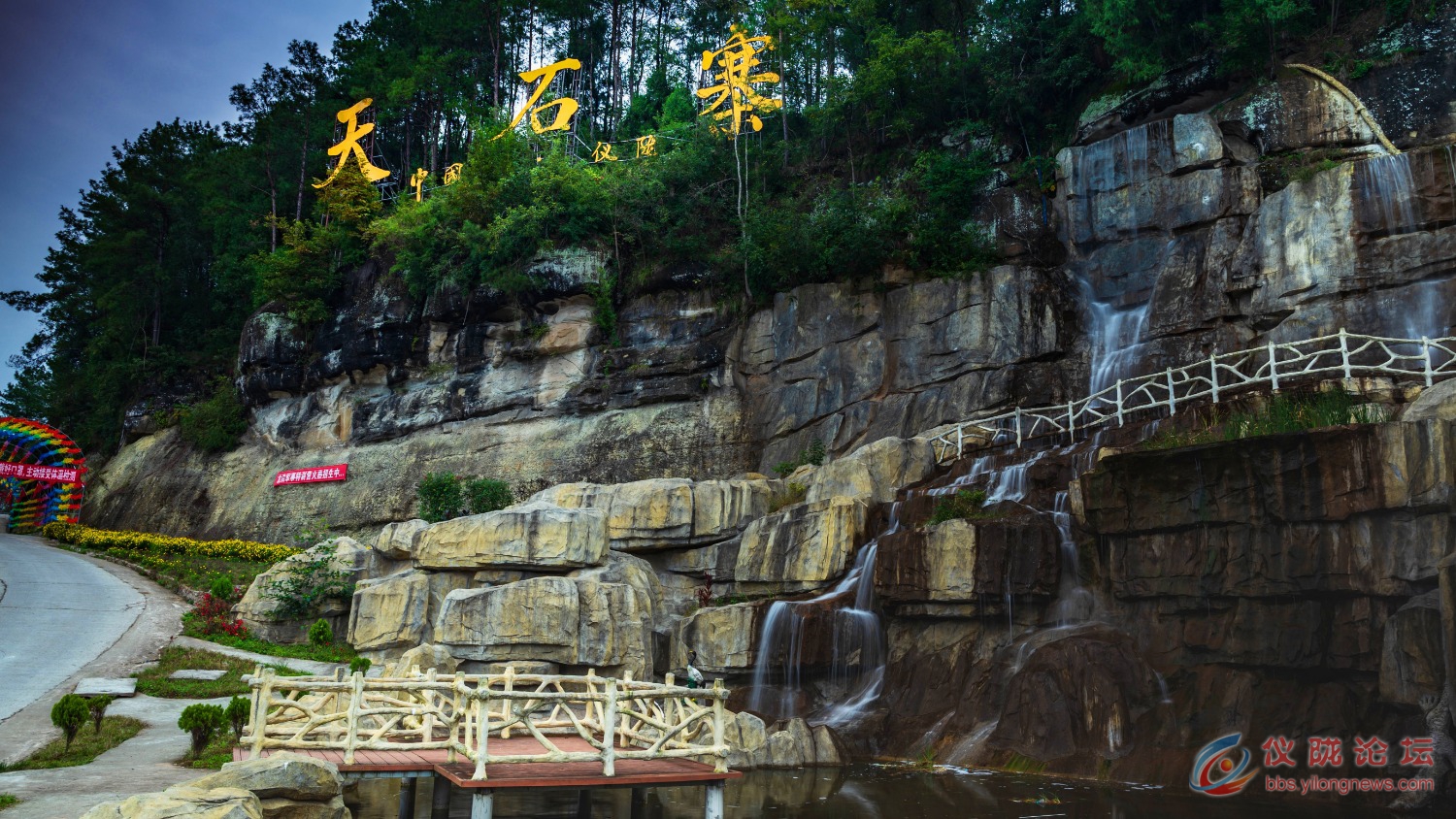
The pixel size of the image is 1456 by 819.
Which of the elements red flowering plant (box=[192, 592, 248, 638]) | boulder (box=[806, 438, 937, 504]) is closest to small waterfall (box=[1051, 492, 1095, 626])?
boulder (box=[806, 438, 937, 504])

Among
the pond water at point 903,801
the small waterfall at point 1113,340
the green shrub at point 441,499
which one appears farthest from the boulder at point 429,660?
the small waterfall at point 1113,340

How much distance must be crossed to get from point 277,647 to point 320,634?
1181mm

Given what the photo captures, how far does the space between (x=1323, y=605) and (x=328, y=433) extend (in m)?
29.6

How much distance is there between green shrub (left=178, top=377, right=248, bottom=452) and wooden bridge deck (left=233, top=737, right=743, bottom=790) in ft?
93.3

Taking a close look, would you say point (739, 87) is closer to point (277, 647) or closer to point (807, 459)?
point (807, 459)

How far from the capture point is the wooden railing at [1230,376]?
15805 mm

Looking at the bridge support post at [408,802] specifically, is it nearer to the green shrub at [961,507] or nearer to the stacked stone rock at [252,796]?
the stacked stone rock at [252,796]

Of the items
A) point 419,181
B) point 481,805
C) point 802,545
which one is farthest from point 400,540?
point 419,181

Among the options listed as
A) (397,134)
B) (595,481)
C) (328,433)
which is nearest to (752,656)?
(595,481)

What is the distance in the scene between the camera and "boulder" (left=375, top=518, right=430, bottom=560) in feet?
77.7

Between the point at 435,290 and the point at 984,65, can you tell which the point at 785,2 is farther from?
the point at 435,290

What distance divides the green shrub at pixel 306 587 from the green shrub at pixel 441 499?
3.75m

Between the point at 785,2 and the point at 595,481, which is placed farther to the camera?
the point at 785,2

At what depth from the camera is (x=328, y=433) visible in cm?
3416
